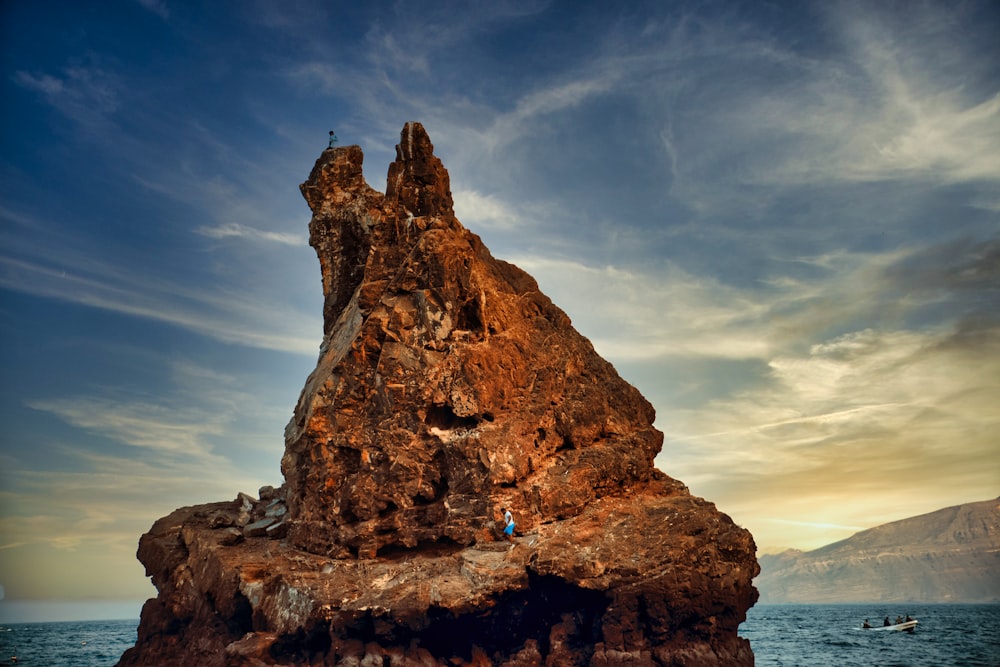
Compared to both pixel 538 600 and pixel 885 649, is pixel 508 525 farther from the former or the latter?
pixel 885 649

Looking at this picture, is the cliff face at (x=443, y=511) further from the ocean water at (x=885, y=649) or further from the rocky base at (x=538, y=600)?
the ocean water at (x=885, y=649)

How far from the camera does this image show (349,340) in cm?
3684

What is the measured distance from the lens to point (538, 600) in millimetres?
29156

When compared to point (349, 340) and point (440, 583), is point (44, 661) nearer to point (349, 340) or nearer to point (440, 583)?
point (349, 340)

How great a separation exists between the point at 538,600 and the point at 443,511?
5.40 meters

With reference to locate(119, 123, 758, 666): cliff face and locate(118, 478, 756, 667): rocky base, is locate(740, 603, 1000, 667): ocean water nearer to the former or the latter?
locate(118, 478, 756, 667): rocky base

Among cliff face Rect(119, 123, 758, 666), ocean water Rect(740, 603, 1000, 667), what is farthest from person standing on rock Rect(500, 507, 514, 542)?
ocean water Rect(740, 603, 1000, 667)

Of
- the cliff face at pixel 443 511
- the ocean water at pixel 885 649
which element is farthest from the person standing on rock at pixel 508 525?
the ocean water at pixel 885 649

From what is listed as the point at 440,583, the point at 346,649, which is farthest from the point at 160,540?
the point at 440,583

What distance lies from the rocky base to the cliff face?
80 millimetres

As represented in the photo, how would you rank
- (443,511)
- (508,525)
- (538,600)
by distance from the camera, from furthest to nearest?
(443,511)
(508,525)
(538,600)

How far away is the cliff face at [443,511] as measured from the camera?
2852 centimetres

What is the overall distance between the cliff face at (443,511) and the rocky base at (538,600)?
0.08m

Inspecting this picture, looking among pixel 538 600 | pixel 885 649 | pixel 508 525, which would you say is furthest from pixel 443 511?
pixel 885 649
